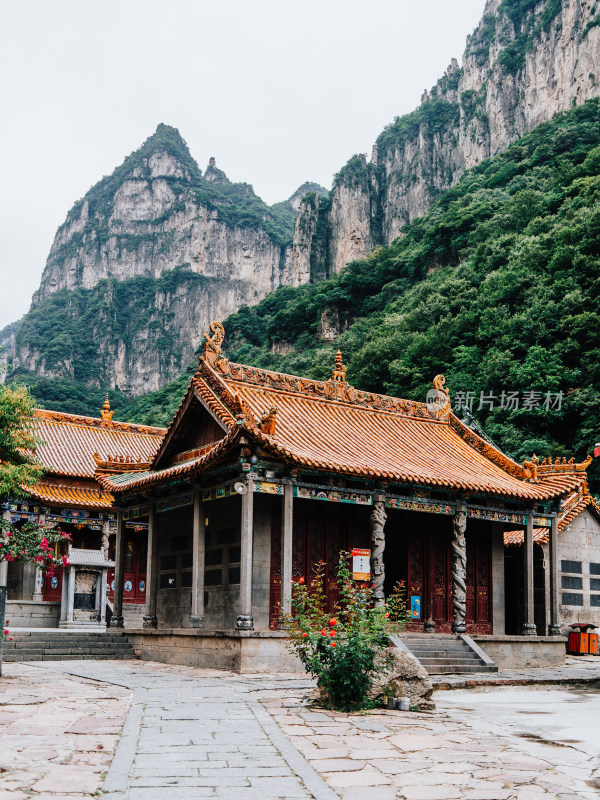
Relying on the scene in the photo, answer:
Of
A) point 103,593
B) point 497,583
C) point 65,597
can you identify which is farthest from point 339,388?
point 65,597

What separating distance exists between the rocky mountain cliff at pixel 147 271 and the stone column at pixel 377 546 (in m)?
121

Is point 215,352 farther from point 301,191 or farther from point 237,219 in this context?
point 301,191

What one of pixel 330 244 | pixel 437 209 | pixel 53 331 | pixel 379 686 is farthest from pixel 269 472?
pixel 53 331

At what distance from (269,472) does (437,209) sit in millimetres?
81238

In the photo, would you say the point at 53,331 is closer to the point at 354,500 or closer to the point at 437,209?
the point at 437,209

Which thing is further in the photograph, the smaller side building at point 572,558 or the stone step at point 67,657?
Result: the smaller side building at point 572,558

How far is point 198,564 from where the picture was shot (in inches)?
675

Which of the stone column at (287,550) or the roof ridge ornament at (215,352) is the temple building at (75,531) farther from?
the stone column at (287,550)

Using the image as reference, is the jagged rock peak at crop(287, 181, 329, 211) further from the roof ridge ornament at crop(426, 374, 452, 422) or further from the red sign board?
the red sign board

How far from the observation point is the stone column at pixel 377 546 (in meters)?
17.1

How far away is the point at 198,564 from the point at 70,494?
14.8 meters

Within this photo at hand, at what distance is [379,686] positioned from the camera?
10.0 m

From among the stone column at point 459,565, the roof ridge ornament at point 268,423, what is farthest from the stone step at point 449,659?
the roof ridge ornament at point 268,423

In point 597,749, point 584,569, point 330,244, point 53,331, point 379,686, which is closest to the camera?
point 597,749
